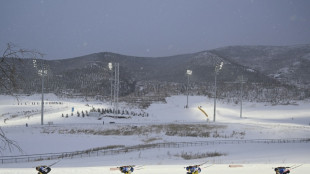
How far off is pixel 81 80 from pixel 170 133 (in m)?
134

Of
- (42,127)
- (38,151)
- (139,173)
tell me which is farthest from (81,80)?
(139,173)

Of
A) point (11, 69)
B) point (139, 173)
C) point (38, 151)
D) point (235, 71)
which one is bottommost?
point (38, 151)

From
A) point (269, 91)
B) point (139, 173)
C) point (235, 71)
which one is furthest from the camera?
point (235, 71)

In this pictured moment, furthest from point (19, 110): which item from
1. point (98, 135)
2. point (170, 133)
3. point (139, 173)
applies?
point (139, 173)

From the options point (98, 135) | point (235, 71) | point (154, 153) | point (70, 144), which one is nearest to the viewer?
point (154, 153)

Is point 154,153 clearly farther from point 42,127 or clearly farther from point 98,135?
point 42,127

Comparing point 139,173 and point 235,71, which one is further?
point 235,71

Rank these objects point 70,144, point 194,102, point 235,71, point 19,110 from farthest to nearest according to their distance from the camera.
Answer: point 235,71, point 194,102, point 19,110, point 70,144

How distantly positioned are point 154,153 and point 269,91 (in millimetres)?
88737

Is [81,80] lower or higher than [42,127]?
higher

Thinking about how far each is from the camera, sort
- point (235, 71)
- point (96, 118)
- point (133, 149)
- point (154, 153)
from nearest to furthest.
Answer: point (154, 153)
point (133, 149)
point (96, 118)
point (235, 71)

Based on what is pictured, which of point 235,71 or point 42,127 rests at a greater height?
point 235,71

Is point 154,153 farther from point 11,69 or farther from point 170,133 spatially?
point 11,69

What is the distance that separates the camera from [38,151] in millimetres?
23781
